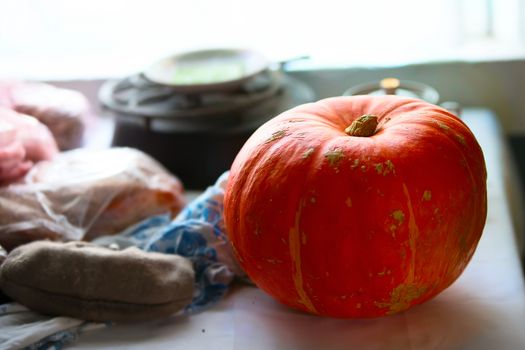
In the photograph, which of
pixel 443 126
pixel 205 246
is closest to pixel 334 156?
pixel 443 126

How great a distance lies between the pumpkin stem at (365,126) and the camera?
29.0 inches

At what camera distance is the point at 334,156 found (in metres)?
0.70

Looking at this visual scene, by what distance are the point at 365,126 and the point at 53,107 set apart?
0.64 meters

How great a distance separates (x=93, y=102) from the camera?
151 cm

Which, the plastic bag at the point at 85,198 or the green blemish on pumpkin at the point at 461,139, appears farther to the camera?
the plastic bag at the point at 85,198

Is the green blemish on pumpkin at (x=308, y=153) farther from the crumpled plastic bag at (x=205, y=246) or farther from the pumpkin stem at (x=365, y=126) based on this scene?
the crumpled plastic bag at (x=205, y=246)

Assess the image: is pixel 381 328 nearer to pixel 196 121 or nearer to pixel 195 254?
pixel 195 254

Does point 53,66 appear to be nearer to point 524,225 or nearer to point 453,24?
point 453,24

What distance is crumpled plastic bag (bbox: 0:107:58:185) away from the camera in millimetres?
994

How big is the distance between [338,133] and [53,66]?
1026 mm

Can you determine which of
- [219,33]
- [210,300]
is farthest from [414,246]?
[219,33]

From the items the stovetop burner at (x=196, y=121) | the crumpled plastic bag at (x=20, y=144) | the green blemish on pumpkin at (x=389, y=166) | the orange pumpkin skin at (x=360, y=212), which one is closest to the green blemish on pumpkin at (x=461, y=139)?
the orange pumpkin skin at (x=360, y=212)

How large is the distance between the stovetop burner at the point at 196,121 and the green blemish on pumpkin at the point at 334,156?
1.39 ft

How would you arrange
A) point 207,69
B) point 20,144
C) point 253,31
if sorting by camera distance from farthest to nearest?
point 253,31 → point 207,69 → point 20,144
